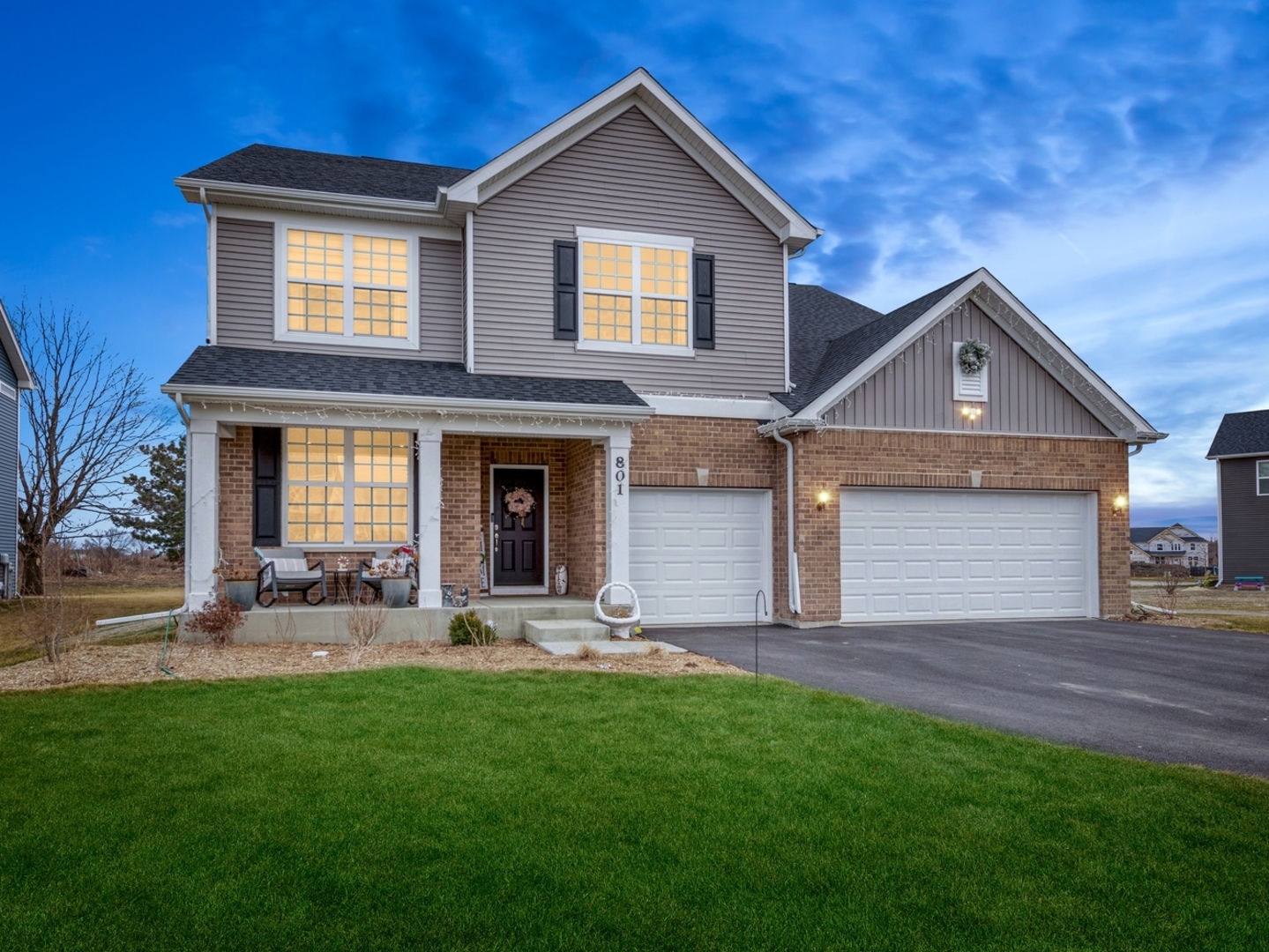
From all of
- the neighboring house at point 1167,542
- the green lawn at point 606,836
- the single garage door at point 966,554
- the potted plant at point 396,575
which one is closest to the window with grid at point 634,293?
the single garage door at point 966,554

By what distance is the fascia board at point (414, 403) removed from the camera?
10.6 metres

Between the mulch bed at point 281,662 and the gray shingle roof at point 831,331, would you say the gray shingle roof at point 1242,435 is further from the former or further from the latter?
the mulch bed at point 281,662

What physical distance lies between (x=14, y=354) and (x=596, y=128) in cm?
1736

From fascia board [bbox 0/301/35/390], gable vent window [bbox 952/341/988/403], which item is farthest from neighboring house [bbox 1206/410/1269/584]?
fascia board [bbox 0/301/35/390]

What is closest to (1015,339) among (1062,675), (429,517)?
(1062,675)

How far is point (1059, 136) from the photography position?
8844cm

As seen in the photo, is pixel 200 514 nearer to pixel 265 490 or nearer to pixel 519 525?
pixel 265 490

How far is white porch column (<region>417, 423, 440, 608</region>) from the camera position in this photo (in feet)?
37.6

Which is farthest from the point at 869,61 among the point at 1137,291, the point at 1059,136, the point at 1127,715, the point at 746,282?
the point at 1127,715

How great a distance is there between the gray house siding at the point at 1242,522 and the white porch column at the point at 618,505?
26806 millimetres

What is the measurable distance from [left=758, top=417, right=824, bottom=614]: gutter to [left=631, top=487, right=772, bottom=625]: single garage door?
59 cm

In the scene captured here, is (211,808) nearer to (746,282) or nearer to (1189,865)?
(1189,865)

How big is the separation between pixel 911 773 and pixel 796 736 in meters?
1.03

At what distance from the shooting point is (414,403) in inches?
444
